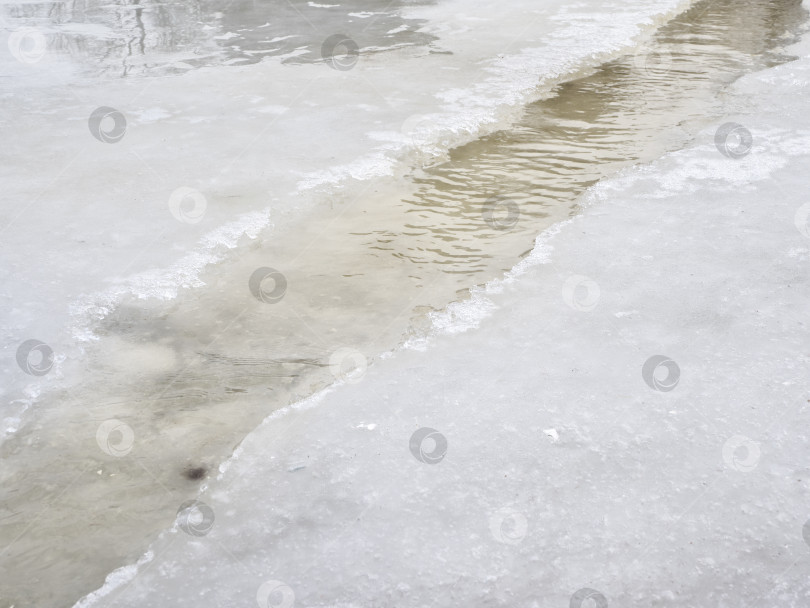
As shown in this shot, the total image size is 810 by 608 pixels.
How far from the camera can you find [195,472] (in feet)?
10.5

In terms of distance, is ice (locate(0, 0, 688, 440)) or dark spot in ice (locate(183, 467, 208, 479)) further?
ice (locate(0, 0, 688, 440))

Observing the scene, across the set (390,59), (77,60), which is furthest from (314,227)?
(77,60)

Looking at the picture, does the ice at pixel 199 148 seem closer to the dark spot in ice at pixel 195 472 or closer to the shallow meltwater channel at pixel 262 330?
the shallow meltwater channel at pixel 262 330

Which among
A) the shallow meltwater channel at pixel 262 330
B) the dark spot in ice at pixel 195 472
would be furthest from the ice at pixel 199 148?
the dark spot in ice at pixel 195 472

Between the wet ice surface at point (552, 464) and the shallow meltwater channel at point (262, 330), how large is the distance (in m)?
0.23

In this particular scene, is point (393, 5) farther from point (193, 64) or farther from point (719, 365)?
point (719, 365)

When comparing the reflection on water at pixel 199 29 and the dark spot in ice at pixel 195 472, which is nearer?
the dark spot in ice at pixel 195 472

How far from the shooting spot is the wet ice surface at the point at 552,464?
2.67 meters

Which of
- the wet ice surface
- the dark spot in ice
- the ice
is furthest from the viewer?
the ice

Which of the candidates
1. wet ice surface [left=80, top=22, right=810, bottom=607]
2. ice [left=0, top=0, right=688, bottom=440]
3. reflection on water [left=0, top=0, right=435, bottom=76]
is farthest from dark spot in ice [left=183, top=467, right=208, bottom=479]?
reflection on water [left=0, top=0, right=435, bottom=76]

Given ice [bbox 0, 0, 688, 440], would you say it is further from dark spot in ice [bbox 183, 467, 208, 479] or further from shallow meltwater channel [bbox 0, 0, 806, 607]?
dark spot in ice [bbox 183, 467, 208, 479]

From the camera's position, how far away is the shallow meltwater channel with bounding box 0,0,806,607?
9.92ft

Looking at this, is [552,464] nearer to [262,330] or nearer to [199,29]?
[262,330]

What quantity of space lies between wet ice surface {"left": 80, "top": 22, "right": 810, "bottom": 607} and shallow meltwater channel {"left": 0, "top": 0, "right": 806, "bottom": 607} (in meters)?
0.23
